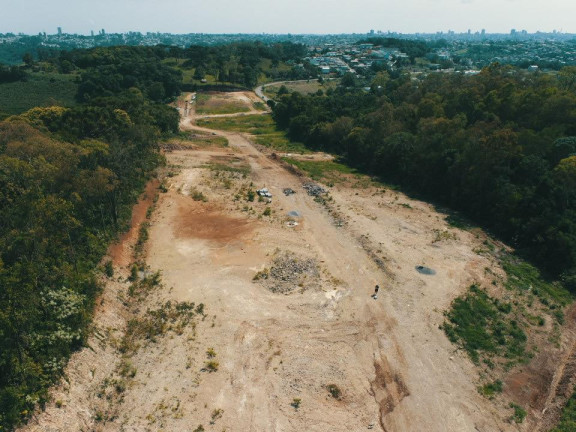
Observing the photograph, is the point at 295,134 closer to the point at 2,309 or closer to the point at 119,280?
the point at 119,280

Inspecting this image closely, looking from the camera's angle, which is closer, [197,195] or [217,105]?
[197,195]

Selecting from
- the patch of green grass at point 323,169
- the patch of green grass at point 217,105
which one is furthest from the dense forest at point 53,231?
the patch of green grass at point 217,105

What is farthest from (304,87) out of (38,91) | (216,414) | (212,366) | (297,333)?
(216,414)

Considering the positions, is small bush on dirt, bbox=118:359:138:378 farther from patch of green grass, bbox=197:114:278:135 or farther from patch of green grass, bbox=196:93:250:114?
patch of green grass, bbox=196:93:250:114

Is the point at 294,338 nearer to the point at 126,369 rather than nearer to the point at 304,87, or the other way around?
the point at 126,369

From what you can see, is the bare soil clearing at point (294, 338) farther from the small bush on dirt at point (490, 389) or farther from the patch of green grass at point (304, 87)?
the patch of green grass at point (304, 87)

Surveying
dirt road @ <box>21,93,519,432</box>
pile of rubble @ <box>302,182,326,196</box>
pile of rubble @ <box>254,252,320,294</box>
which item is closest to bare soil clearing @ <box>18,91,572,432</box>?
dirt road @ <box>21,93,519,432</box>
